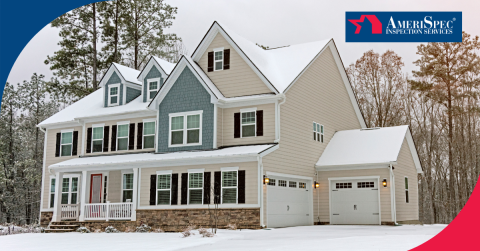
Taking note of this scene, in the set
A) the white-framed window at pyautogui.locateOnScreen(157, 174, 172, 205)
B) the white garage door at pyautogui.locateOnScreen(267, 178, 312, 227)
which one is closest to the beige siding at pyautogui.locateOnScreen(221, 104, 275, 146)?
the white garage door at pyautogui.locateOnScreen(267, 178, 312, 227)

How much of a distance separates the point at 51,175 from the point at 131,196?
5563 millimetres

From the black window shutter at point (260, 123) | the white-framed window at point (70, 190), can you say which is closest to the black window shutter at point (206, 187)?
the black window shutter at point (260, 123)

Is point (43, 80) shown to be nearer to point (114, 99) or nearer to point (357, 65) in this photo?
point (114, 99)

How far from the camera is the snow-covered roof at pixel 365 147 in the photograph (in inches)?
816

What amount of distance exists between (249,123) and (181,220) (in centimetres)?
472

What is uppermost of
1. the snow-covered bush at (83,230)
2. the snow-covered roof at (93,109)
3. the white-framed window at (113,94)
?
the white-framed window at (113,94)

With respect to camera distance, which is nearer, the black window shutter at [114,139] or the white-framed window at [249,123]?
the white-framed window at [249,123]

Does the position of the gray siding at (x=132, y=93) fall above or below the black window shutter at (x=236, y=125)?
above

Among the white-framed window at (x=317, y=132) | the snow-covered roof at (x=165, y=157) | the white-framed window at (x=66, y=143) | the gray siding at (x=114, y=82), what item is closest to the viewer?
the snow-covered roof at (x=165, y=157)

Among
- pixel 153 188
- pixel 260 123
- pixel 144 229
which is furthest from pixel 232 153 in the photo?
pixel 144 229

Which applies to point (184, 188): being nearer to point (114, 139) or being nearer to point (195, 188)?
point (195, 188)

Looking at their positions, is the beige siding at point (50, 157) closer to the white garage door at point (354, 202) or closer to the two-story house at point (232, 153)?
the two-story house at point (232, 153)

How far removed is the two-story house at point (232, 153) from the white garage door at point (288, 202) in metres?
0.04

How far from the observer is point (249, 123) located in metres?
20.2
